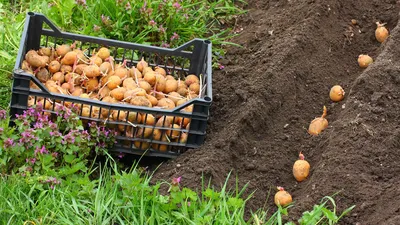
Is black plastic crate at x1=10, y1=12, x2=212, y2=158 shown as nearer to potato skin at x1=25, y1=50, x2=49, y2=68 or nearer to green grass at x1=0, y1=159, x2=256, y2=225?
potato skin at x1=25, y1=50, x2=49, y2=68

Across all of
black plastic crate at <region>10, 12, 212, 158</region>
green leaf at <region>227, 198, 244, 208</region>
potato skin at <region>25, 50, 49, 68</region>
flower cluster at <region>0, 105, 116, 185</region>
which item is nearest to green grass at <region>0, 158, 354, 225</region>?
green leaf at <region>227, 198, 244, 208</region>

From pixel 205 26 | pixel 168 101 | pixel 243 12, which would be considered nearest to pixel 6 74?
pixel 168 101

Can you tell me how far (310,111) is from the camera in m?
4.94

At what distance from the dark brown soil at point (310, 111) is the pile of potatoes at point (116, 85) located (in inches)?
9.5

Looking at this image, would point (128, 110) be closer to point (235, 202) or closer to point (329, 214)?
point (235, 202)

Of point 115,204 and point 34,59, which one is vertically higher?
point 34,59

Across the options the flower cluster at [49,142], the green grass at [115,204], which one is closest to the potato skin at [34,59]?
the flower cluster at [49,142]

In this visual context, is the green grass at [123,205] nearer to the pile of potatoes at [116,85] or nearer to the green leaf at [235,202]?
the green leaf at [235,202]

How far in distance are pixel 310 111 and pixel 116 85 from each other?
4.15 ft

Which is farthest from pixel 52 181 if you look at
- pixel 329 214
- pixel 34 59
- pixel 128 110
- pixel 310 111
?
pixel 310 111

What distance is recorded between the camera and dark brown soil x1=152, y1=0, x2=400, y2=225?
13.1ft

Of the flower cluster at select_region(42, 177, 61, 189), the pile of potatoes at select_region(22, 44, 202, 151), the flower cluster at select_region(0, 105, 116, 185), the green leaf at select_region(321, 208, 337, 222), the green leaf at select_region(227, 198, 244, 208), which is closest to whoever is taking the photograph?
the green leaf at select_region(321, 208, 337, 222)

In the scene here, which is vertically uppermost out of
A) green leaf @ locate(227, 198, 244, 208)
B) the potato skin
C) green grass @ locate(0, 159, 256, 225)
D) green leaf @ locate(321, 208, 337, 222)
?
the potato skin

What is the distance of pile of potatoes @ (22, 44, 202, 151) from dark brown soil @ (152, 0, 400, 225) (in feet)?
0.79
